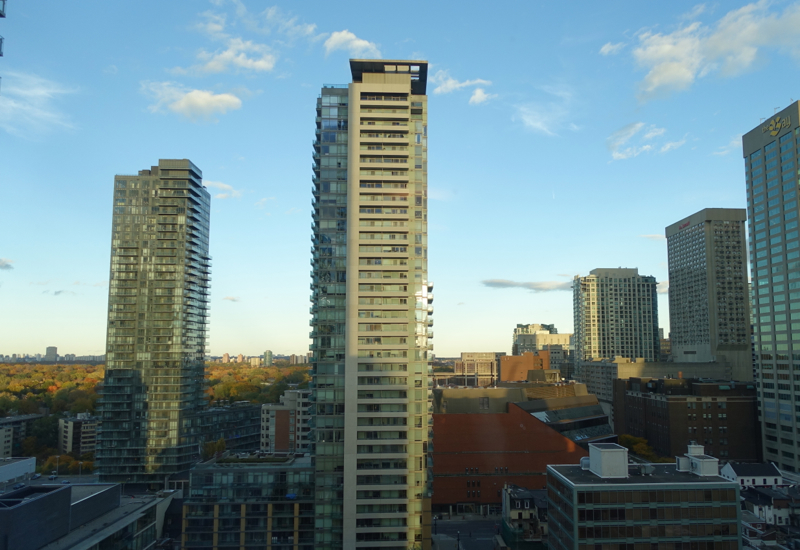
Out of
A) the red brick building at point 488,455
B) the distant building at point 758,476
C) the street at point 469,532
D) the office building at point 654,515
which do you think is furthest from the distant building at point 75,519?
the distant building at point 758,476

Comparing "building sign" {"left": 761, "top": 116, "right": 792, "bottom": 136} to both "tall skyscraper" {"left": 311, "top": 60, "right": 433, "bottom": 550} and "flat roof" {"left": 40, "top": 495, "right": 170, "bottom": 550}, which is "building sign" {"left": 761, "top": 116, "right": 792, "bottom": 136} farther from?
"flat roof" {"left": 40, "top": 495, "right": 170, "bottom": 550}

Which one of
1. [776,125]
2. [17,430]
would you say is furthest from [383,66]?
[17,430]

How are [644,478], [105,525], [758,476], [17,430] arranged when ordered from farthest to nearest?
1. [17,430]
2. [758,476]
3. [105,525]
4. [644,478]

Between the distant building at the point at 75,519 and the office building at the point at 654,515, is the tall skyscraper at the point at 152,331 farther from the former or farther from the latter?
the office building at the point at 654,515

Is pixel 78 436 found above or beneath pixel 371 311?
beneath

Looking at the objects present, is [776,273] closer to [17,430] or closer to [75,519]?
[75,519]

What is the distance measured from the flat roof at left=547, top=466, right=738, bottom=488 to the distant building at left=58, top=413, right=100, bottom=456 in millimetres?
133881

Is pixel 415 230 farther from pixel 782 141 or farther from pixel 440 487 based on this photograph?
pixel 782 141

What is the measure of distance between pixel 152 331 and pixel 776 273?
134 metres

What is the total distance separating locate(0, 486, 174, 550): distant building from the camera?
178ft

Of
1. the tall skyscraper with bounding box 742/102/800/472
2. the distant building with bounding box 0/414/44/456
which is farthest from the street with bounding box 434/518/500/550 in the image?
the distant building with bounding box 0/414/44/456

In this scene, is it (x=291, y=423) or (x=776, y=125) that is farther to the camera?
(x=291, y=423)

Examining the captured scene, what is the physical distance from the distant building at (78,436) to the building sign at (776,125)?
177871 millimetres

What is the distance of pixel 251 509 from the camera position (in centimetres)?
7131
